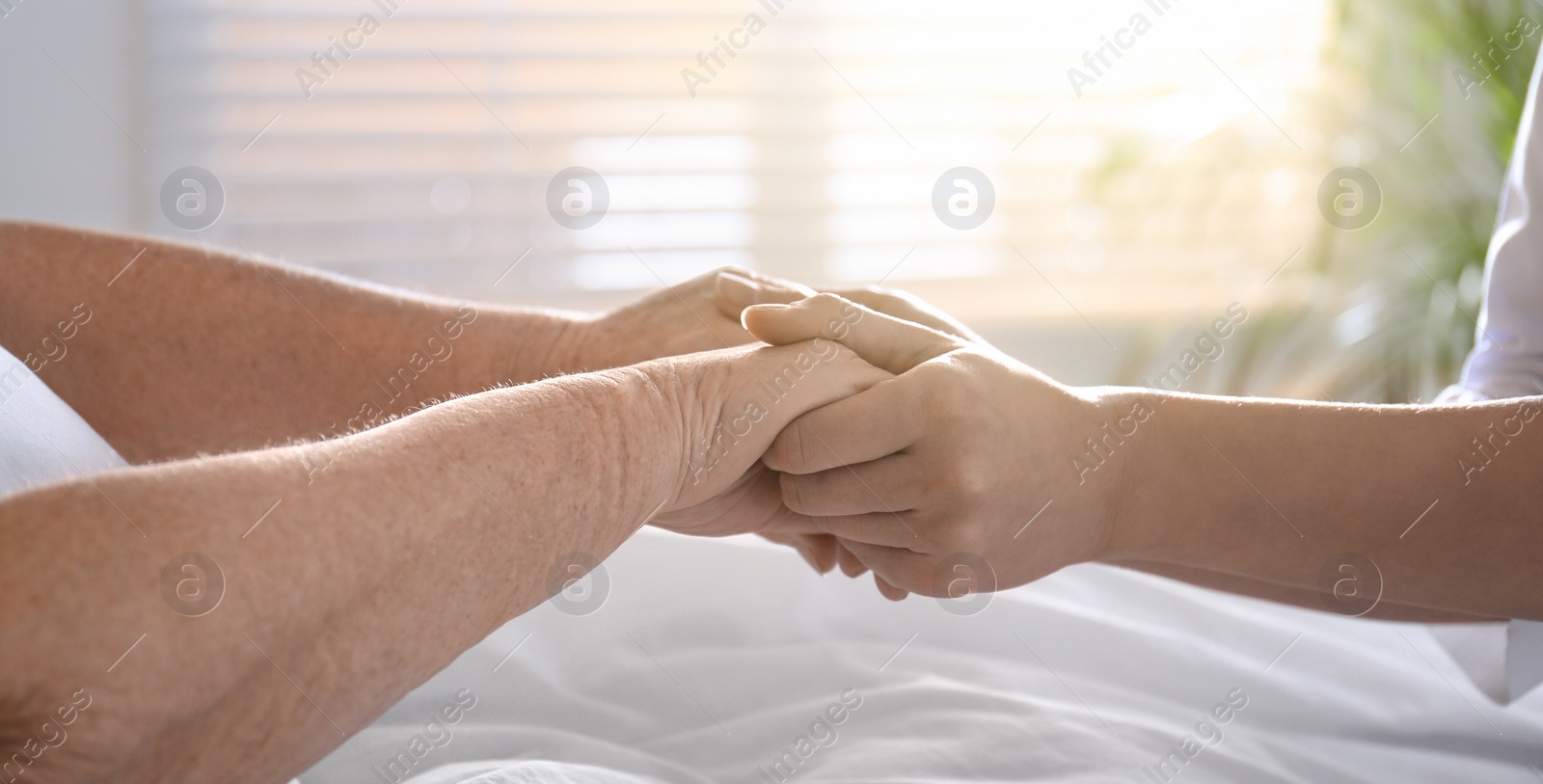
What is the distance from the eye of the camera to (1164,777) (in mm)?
891

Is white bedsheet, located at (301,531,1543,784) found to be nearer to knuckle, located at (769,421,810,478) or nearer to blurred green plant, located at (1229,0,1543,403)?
knuckle, located at (769,421,810,478)

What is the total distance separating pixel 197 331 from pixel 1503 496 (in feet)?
4.63

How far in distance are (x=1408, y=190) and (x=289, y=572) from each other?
2657mm

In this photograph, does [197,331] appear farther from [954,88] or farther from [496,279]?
[954,88]

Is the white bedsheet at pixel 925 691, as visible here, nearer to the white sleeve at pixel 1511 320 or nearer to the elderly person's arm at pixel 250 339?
the white sleeve at pixel 1511 320

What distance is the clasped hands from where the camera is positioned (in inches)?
38.9

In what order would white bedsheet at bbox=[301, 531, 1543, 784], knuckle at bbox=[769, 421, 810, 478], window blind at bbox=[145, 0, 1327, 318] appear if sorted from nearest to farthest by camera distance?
white bedsheet at bbox=[301, 531, 1543, 784]
knuckle at bbox=[769, 421, 810, 478]
window blind at bbox=[145, 0, 1327, 318]

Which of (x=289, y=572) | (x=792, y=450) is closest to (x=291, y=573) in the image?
(x=289, y=572)

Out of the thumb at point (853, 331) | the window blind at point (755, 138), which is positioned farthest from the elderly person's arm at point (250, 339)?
the window blind at point (755, 138)

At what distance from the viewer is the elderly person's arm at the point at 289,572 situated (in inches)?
20.3

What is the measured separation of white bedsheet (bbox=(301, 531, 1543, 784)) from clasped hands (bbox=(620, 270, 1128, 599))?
0.13 metres

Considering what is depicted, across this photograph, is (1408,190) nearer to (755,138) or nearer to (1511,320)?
(1511,320)

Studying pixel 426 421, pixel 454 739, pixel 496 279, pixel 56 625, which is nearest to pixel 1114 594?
pixel 454 739

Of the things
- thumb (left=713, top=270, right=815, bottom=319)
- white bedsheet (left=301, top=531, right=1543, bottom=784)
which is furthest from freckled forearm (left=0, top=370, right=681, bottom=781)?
thumb (left=713, top=270, right=815, bottom=319)
